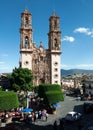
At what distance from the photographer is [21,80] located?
72.6 metres

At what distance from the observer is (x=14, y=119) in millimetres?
35656

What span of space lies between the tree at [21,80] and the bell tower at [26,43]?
8343 mm

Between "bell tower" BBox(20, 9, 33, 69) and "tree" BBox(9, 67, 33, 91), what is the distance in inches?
328

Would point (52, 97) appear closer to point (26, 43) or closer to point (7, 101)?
point (7, 101)

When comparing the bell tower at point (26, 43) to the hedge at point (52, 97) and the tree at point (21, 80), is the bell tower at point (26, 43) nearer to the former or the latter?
the tree at point (21, 80)

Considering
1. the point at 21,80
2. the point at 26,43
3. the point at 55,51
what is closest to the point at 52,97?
the point at 21,80

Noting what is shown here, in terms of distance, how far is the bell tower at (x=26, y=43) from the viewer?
8281 cm

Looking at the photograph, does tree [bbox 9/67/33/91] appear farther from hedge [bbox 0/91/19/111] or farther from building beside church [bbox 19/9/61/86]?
hedge [bbox 0/91/19/111]

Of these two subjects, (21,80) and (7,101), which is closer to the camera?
(7,101)

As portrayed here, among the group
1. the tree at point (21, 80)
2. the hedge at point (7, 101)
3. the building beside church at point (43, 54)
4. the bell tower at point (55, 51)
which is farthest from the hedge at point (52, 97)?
the bell tower at point (55, 51)

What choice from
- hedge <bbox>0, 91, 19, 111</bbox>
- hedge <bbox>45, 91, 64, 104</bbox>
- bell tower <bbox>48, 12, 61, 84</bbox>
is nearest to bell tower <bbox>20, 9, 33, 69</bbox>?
bell tower <bbox>48, 12, 61, 84</bbox>

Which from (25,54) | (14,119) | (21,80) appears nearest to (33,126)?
(14,119)

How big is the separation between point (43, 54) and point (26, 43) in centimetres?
627

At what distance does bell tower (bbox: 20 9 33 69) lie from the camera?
82812 millimetres
